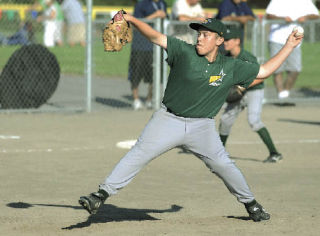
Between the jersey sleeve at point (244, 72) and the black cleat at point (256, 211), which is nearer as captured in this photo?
the jersey sleeve at point (244, 72)

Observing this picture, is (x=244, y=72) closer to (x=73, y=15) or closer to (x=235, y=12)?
(x=235, y=12)

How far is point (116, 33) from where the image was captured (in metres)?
7.45

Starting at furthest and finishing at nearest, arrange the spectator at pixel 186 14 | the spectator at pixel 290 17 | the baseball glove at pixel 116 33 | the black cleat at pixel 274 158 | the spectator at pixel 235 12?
the spectator at pixel 290 17
the spectator at pixel 235 12
the spectator at pixel 186 14
the black cleat at pixel 274 158
the baseball glove at pixel 116 33

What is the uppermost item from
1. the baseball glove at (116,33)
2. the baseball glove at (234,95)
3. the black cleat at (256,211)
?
the baseball glove at (116,33)

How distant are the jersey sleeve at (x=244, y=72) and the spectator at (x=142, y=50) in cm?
892

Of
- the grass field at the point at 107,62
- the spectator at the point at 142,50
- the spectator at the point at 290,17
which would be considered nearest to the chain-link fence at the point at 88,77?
the spectator at the point at 142,50

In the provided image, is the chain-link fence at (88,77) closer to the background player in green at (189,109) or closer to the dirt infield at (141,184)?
the dirt infield at (141,184)

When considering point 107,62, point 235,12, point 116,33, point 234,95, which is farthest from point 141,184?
point 107,62

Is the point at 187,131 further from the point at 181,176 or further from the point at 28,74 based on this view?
the point at 28,74

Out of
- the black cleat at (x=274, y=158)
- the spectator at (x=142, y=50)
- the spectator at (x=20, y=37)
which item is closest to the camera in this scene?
the black cleat at (x=274, y=158)

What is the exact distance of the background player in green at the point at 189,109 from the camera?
25.1ft

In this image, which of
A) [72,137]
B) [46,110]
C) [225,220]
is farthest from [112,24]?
[46,110]

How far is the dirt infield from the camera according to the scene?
802 centimetres

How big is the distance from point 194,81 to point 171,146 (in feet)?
A: 1.99
